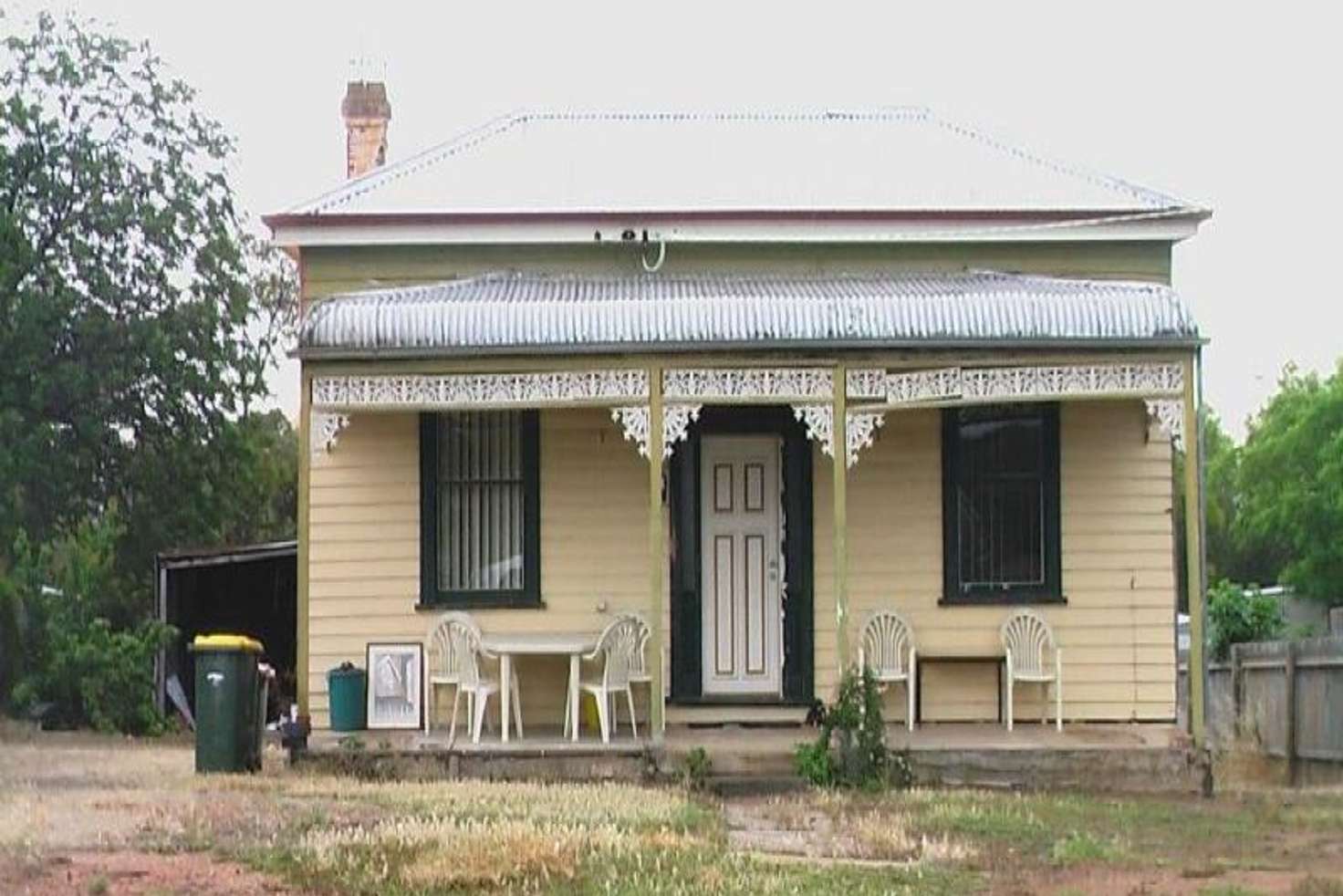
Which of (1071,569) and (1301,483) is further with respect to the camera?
(1301,483)

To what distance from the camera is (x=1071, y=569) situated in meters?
18.5

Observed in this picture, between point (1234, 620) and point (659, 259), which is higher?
point (659, 259)

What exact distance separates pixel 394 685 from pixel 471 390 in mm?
2863

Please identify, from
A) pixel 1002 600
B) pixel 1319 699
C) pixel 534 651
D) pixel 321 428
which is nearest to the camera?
pixel 321 428

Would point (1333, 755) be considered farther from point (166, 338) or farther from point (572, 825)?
point (166, 338)

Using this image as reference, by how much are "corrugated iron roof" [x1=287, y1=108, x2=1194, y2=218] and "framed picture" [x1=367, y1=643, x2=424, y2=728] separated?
3684 millimetres

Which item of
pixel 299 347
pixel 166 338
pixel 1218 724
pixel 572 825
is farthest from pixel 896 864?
pixel 166 338

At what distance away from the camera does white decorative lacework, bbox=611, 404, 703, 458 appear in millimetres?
16703

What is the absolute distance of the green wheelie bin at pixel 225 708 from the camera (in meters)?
16.9

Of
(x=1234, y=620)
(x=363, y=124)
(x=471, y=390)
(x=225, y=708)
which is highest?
(x=363, y=124)

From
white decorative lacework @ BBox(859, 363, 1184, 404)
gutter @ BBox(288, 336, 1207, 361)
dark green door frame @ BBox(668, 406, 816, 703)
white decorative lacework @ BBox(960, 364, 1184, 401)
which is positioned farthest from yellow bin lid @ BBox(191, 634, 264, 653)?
white decorative lacework @ BBox(960, 364, 1184, 401)

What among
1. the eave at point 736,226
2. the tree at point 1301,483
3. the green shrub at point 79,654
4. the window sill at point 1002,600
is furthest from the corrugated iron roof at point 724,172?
the tree at point 1301,483

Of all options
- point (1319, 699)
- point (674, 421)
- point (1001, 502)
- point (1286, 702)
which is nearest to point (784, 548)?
point (1001, 502)

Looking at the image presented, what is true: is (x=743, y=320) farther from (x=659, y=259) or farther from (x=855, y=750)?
(x=855, y=750)
